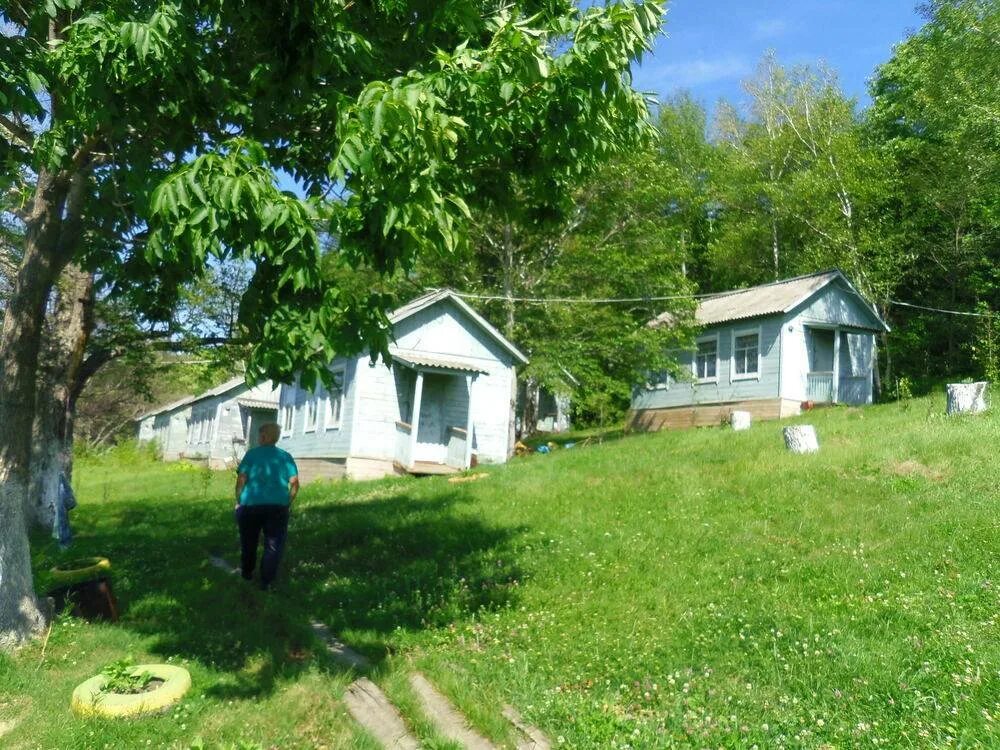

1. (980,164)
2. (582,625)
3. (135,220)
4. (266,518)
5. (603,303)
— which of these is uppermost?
(980,164)

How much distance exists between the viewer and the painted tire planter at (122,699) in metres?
5.46

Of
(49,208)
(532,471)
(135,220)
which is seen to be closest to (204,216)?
(135,220)

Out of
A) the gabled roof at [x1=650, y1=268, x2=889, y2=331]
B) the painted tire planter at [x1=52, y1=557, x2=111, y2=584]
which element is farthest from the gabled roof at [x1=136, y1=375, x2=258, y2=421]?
the painted tire planter at [x1=52, y1=557, x2=111, y2=584]

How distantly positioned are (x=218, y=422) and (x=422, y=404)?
23.0 meters

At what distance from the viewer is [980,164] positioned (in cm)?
2942

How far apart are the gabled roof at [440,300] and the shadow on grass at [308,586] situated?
382 inches

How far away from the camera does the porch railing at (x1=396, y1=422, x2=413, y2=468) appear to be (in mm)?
22656

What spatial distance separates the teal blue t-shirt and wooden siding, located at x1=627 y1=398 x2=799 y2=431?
1993cm

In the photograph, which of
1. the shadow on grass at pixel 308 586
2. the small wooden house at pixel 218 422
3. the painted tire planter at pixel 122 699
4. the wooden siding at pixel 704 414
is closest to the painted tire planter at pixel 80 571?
the shadow on grass at pixel 308 586

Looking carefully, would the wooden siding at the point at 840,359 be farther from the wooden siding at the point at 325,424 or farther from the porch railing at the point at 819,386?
the wooden siding at the point at 325,424

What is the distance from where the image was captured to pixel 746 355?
2894 centimetres

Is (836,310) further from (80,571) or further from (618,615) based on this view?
(80,571)

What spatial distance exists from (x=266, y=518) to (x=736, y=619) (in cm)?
452

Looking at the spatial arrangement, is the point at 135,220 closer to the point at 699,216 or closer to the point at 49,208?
the point at 49,208
